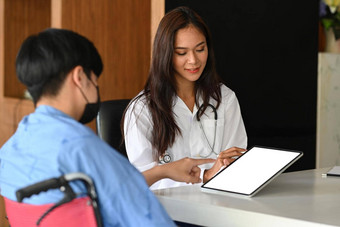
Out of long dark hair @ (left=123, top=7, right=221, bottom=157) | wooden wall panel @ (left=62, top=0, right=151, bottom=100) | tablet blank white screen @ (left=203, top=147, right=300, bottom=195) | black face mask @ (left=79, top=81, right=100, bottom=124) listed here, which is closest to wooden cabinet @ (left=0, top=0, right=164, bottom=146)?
wooden wall panel @ (left=62, top=0, right=151, bottom=100)

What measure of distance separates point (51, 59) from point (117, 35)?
2.50 metres

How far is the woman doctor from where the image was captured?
2.60 metres

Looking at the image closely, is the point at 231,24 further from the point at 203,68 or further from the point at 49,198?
the point at 49,198

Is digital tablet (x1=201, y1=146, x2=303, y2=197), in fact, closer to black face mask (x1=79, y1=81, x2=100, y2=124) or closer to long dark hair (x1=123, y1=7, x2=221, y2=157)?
black face mask (x1=79, y1=81, x2=100, y2=124)

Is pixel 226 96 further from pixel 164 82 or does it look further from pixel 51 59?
pixel 51 59

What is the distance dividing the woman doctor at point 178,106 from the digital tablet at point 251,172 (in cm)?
66

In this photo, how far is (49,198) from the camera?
1253 mm

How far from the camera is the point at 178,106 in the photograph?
8.97 feet

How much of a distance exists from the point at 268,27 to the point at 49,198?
266cm

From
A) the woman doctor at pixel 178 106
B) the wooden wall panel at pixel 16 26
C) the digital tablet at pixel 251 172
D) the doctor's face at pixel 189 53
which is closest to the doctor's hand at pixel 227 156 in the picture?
the digital tablet at pixel 251 172

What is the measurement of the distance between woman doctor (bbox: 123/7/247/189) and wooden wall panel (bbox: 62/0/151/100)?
97cm

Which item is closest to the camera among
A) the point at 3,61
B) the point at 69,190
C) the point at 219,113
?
the point at 69,190

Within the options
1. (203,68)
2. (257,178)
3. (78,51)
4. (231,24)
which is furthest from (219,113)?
(78,51)

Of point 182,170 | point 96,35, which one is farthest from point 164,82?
point 96,35
